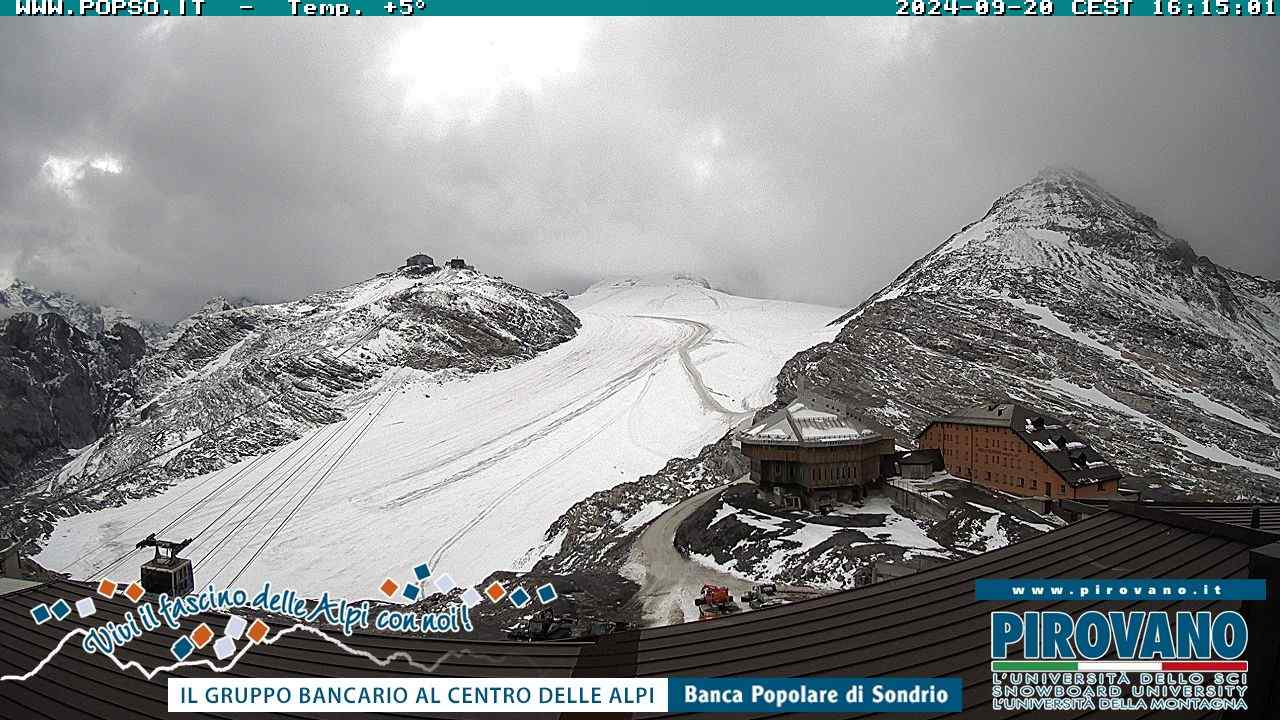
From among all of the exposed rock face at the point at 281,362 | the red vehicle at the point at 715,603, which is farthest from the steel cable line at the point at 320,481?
the red vehicle at the point at 715,603

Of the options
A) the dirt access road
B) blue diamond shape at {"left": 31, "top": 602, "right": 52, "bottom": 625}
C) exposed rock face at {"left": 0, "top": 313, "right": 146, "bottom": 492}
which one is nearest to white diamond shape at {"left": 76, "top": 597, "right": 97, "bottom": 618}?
blue diamond shape at {"left": 31, "top": 602, "right": 52, "bottom": 625}

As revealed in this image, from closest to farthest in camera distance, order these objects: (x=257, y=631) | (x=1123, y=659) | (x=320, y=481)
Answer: (x=1123, y=659) → (x=257, y=631) → (x=320, y=481)

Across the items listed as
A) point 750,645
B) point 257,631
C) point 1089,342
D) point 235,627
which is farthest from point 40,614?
point 1089,342

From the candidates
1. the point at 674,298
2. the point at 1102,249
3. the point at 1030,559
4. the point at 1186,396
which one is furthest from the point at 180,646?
the point at 674,298

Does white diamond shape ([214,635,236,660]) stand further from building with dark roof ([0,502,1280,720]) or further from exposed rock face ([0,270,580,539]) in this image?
exposed rock face ([0,270,580,539])

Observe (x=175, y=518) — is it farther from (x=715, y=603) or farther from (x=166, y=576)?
(x=715, y=603)

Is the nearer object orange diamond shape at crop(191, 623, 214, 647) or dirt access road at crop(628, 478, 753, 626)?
orange diamond shape at crop(191, 623, 214, 647)
